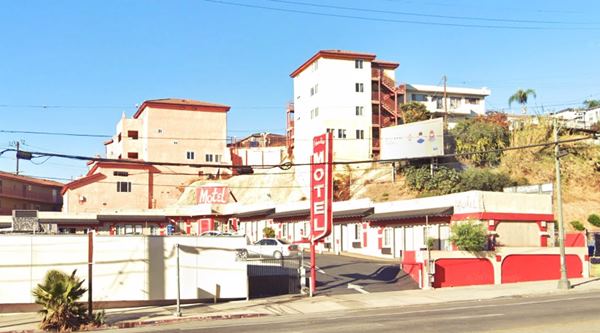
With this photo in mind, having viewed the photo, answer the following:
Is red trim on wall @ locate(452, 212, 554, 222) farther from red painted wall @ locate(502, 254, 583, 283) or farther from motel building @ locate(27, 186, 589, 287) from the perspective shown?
red painted wall @ locate(502, 254, 583, 283)

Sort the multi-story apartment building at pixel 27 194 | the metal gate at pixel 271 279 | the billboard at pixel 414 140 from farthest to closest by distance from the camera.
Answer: the multi-story apartment building at pixel 27 194 → the billboard at pixel 414 140 → the metal gate at pixel 271 279

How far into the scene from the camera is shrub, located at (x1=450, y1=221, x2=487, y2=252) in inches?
1308

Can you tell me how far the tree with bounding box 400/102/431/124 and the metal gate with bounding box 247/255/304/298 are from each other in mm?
51666

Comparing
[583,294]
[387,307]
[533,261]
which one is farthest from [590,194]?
[387,307]

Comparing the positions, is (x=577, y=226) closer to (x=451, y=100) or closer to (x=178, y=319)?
(x=451, y=100)

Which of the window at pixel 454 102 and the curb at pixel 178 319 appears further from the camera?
the window at pixel 454 102

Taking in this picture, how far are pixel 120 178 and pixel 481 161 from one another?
44.4 metres

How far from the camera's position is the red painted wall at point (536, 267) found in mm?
35094

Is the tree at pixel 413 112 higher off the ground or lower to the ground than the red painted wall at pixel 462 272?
higher

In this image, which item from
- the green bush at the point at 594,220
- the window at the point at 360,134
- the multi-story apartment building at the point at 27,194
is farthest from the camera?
the multi-story apartment building at the point at 27,194

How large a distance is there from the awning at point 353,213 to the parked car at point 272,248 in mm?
8071

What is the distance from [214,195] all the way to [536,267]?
39.9m

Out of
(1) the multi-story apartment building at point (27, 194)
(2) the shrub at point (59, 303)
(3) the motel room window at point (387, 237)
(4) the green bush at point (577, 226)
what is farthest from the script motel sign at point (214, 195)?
(2) the shrub at point (59, 303)

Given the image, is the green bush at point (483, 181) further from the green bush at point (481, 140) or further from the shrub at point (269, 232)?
the shrub at point (269, 232)
